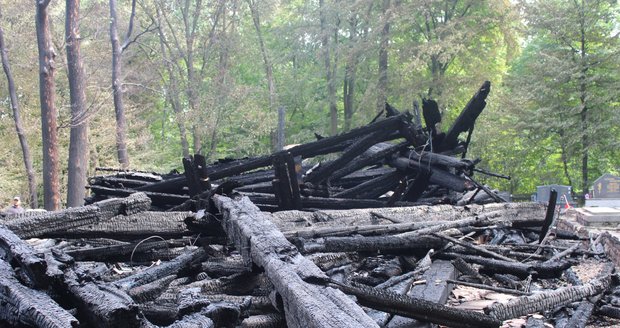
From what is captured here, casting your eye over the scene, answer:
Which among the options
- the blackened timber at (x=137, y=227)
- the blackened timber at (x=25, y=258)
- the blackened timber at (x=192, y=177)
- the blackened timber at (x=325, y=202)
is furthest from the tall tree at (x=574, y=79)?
the blackened timber at (x=25, y=258)

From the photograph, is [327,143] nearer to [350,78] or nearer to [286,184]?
[286,184]

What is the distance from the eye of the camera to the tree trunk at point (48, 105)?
51.4 ft

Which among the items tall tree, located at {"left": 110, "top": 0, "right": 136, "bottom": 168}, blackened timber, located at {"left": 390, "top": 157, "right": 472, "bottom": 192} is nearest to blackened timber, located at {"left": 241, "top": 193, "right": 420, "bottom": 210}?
blackened timber, located at {"left": 390, "top": 157, "right": 472, "bottom": 192}

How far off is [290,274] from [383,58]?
89.5 feet

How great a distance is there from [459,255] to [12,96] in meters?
20.5

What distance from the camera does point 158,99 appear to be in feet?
116

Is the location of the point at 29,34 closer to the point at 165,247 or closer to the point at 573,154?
the point at 165,247

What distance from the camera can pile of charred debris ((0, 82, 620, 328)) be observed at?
246cm

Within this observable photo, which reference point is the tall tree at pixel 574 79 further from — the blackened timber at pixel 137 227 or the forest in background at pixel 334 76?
the blackened timber at pixel 137 227

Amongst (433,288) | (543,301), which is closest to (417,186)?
(433,288)

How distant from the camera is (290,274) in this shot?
2.66 m

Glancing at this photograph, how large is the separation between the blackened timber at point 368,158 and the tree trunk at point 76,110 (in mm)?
11158

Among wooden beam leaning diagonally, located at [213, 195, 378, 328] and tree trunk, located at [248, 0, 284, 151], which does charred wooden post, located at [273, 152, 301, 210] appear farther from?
tree trunk, located at [248, 0, 284, 151]

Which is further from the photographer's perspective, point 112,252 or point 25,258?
point 112,252
